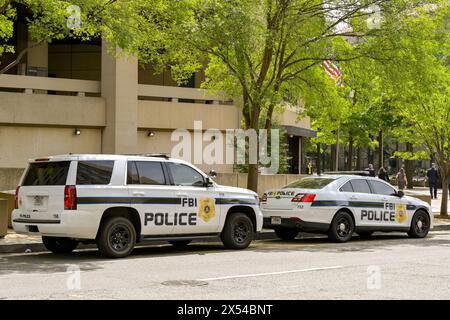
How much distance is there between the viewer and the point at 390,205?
17469mm

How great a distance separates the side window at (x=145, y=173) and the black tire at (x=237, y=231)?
5.99 ft

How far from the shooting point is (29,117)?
25.2 metres

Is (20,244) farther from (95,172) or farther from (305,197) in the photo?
(305,197)

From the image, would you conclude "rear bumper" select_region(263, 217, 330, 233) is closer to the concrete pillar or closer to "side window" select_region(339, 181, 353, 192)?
"side window" select_region(339, 181, 353, 192)

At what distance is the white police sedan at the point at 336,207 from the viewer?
622 inches

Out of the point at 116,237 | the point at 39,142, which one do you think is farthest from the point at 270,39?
the point at 39,142

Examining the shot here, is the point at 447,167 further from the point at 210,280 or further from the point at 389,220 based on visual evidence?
the point at 210,280

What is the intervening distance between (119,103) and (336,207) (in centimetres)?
1277

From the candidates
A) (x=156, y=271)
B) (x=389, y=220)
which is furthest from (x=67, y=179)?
(x=389, y=220)

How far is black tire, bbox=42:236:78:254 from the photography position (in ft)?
43.8

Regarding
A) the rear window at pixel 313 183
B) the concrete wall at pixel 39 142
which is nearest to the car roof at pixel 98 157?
the rear window at pixel 313 183

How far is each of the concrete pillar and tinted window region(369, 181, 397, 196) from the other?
11939mm

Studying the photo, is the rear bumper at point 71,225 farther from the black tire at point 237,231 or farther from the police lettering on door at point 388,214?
the police lettering on door at point 388,214
